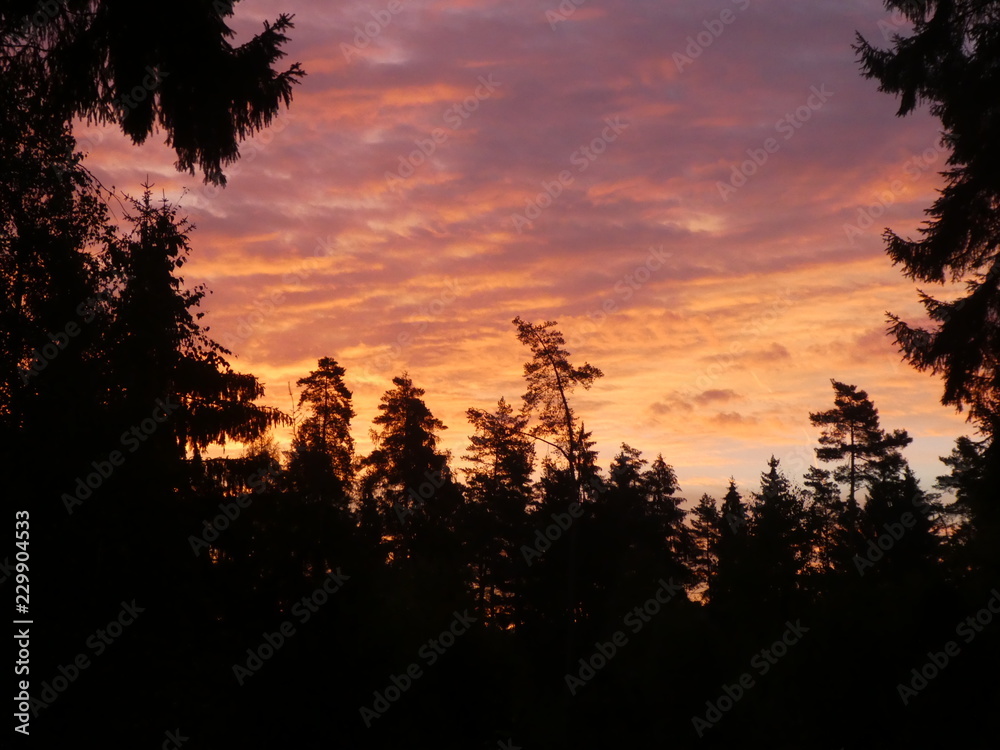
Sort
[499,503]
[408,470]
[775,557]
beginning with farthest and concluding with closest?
1. [408,470]
2. [499,503]
3. [775,557]

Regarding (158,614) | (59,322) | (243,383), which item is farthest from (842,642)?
(243,383)
